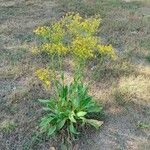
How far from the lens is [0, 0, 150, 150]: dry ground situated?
5.55m

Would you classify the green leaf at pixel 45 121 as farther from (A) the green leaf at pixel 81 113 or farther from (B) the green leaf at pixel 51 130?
(A) the green leaf at pixel 81 113

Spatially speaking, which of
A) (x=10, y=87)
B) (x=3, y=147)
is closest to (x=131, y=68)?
(x=10, y=87)

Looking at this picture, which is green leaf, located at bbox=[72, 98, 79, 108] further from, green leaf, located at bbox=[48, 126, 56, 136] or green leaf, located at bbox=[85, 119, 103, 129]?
green leaf, located at bbox=[48, 126, 56, 136]

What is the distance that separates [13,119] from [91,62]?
2.14 metres

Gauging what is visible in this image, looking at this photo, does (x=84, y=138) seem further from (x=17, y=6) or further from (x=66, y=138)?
(x=17, y=6)

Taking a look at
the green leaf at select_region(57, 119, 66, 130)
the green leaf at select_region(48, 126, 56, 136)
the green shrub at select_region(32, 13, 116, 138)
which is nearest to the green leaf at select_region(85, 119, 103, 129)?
the green shrub at select_region(32, 13, 116, 138)

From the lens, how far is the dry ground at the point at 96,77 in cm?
555

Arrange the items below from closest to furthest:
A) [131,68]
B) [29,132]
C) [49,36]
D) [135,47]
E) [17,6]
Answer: [49,36], [29,132], [131,68], [135,47], [17,6]

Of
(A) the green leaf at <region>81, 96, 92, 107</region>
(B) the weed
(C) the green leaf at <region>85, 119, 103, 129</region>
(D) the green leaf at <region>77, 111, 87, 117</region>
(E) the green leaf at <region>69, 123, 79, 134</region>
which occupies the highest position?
(A) the green leaf at <region>81, 96, 92, 107</region>

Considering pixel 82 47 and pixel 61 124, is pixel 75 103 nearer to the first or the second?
pixel 61 124

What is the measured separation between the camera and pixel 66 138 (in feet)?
17.7

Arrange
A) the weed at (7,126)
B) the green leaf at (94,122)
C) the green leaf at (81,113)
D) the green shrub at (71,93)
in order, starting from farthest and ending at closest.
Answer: the weed at (7,126) < the green leaf at (94,122) < the green leaf at (81,113) < the green shrub at (71,93)

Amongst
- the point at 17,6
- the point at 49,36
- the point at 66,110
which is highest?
the point at 49,36

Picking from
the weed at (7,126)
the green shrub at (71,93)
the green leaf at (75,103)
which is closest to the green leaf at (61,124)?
the green shrub at (71,93)
